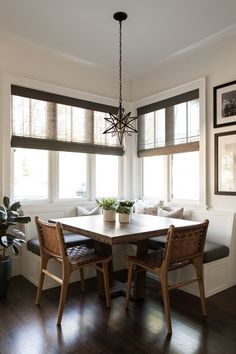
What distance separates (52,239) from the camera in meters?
2.49

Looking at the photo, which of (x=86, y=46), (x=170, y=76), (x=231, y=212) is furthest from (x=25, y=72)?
(x=231, y=212)

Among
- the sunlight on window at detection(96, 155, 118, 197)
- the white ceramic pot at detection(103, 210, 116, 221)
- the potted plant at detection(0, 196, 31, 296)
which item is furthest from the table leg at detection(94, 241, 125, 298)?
the sunlight on window at detection(96, 155, 118, 197)

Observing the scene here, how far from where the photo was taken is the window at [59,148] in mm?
3715

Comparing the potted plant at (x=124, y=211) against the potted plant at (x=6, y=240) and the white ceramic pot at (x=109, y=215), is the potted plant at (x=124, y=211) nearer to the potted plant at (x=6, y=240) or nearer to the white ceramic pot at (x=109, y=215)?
the white ceramic pot at (x=109, y=215)

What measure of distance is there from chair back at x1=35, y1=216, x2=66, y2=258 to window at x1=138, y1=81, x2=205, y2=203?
6.85ft

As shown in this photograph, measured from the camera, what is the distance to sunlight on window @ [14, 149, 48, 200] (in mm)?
3729

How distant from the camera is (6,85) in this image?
3514 millimetres

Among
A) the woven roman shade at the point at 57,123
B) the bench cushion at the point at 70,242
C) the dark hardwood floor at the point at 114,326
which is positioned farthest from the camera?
the woven roman shade at the point at 57,123

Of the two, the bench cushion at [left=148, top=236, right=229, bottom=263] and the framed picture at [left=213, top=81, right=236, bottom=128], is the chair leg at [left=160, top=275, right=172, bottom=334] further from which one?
the framed picture at [left=213, top=81, right=236, bottom=128]

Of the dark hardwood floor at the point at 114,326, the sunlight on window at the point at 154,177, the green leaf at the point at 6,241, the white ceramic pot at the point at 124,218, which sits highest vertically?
the sunlight on window at the point at 154,177

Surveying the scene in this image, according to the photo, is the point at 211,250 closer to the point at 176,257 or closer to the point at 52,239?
the point at 176,257

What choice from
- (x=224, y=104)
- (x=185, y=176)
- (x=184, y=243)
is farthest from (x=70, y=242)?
(x=224, y=104)

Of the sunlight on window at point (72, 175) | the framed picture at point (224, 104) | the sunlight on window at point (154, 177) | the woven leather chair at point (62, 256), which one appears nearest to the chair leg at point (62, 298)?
the woven leather chair at point (62, 256)

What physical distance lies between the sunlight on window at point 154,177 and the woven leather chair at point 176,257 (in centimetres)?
185
